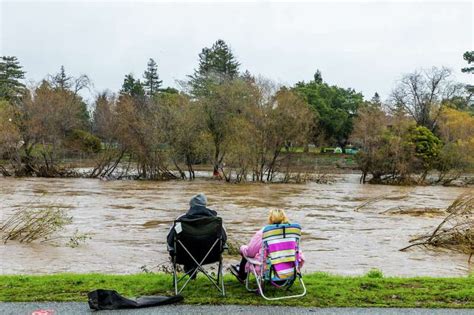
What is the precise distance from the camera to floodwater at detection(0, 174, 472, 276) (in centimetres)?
1030

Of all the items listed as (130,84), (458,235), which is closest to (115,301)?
(458,235)

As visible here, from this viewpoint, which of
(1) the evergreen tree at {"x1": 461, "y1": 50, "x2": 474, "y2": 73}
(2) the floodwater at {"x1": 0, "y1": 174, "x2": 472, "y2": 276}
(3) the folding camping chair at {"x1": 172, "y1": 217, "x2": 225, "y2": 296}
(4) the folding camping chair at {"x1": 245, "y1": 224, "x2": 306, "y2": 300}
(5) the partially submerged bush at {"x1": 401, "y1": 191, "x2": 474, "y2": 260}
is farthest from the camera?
(1) the evergreen tree at {"x1": 461, "y1": 50, "x2": 474, "y2": 73}

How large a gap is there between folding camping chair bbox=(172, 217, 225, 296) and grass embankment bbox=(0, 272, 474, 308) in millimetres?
250

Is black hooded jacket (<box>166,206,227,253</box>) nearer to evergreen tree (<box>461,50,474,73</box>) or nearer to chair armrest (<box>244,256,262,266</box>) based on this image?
chair armrest (<box>244,256,262,266</box>)

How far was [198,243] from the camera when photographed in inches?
240

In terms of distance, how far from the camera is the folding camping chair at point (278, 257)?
233 inches

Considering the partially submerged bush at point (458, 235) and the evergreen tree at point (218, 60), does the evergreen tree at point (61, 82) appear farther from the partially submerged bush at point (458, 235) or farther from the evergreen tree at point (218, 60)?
the partially submerged bush at point (458, 235)

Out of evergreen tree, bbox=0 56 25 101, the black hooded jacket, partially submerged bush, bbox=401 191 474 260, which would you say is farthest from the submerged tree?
the black hooded jacket

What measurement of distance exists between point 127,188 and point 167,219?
1382 centimetres

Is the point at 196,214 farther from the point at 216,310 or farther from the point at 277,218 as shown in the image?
the point at 216,310

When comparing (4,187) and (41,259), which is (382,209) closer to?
(41,259)

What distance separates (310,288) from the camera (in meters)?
6.07

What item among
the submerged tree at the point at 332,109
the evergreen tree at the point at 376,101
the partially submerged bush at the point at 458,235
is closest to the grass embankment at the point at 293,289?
the partially submerged bush at the point at 458,235

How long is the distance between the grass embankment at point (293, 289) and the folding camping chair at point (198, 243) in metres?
0.25
